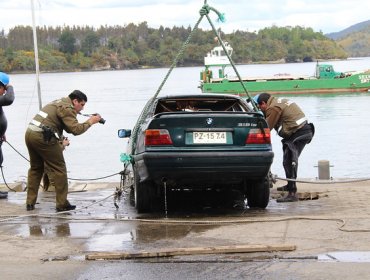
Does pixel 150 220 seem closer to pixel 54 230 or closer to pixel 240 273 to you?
pixel 54 230

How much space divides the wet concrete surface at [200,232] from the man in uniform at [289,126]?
51cm

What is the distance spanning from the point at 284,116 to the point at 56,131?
10.3ft

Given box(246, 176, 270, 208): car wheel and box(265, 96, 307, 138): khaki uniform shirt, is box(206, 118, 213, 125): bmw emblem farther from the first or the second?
Answer: box(265, 96, 307, 138): khaki uniform shirt

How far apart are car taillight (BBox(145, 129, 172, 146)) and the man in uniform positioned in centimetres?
212

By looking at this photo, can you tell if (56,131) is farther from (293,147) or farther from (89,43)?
(89,43)

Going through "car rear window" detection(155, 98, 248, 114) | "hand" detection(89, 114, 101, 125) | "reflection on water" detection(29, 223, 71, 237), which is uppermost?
"car rear window" detection(155, 98, 248, 114)

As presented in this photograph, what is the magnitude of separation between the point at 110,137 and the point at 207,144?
2930cm

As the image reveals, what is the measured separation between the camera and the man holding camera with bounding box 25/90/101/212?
9961 millimetres

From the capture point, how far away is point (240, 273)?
6.52 m

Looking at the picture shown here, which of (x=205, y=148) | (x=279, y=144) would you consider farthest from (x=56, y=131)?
(x=279, y=144)

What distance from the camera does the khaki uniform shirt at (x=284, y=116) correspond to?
10945mm

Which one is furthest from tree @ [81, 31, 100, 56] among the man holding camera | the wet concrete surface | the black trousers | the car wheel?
the car wheel

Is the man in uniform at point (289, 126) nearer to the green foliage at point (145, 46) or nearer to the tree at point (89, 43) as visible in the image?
the green foliage at point (145, 46)

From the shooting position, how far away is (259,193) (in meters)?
10.2
